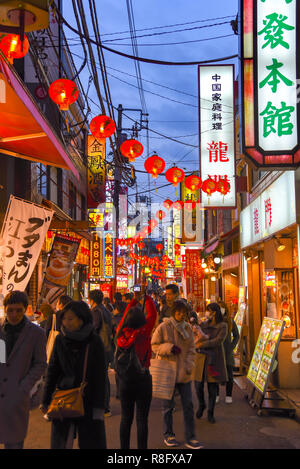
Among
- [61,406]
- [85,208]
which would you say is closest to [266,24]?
[61,406]

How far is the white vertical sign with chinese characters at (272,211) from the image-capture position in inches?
391

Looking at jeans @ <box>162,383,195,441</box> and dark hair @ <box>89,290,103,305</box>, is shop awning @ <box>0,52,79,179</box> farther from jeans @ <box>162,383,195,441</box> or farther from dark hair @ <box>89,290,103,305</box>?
jeans @ <box>162,383,195,441</box>

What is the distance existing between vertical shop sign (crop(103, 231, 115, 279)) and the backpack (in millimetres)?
20485

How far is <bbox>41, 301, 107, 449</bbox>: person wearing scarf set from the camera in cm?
443

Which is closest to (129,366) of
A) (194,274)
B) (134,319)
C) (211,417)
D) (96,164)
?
(134,319)

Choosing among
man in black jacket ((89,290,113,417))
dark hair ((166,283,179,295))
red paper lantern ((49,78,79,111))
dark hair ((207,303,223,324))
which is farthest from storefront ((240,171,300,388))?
red paper lantern ((49,78,79,111))

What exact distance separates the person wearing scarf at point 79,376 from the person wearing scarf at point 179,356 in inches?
92.9

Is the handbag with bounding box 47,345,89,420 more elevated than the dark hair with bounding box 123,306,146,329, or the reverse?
the dark hair with bounding box 123,306,146,329

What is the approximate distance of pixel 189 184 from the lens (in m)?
16.9

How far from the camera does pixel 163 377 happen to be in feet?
22.0

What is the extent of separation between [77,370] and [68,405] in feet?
1.06

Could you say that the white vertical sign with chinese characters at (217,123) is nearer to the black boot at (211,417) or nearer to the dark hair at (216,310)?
the dark hair at (216,310)

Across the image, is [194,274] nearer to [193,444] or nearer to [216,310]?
[216,310]

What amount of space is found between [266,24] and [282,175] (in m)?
3.17
